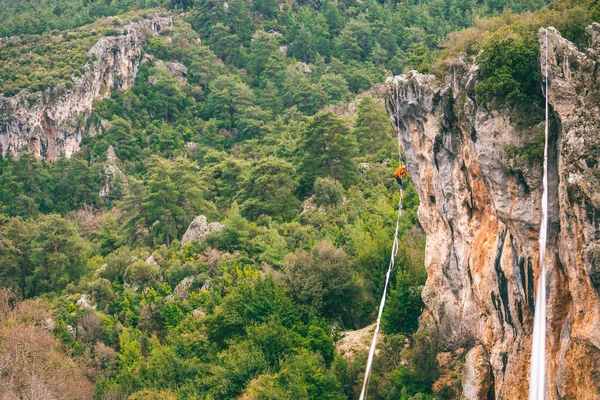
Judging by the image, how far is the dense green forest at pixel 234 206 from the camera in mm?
30672

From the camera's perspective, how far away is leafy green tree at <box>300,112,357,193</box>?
51.5 meters

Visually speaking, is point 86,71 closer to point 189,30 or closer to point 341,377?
point 189,30

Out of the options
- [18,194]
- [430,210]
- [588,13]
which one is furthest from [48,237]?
[588,13]

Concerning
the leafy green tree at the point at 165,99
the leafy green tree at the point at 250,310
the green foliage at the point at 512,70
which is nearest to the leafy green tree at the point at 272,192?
the leafy green tree at the point at 250,310

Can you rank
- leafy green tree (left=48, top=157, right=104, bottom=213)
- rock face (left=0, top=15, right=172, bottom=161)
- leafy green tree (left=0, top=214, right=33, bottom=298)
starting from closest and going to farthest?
leafy green tree (left=0, top=214, right=33, bottom=298), leafy green tree (left=48, top=157, right=104, bottom=213), rock face (left=0, top=15, right=172, bottom=161)

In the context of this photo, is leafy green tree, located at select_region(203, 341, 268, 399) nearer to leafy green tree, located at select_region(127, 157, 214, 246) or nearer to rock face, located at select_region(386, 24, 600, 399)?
rock face, located at select_region(386, 24, 600, 399)

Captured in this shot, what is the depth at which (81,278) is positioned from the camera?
48281mm

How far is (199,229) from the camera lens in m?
49.3

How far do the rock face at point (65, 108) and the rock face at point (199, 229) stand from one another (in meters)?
28.8

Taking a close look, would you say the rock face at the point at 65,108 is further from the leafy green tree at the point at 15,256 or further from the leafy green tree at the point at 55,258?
the leafy green tree at the point at 55,258

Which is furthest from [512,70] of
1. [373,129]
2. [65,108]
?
[65,108]

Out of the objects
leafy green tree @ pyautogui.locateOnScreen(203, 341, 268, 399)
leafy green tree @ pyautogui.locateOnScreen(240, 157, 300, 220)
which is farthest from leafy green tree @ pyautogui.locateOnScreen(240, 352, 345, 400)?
leafy green tree @ pyautogui.locateOnScreen(240, 157, 300, 220)

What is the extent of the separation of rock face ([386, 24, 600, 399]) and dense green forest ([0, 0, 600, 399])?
119cm

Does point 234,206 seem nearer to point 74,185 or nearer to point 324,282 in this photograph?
point 324,282
